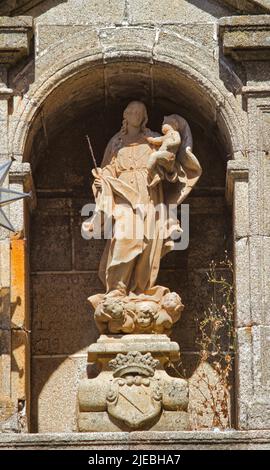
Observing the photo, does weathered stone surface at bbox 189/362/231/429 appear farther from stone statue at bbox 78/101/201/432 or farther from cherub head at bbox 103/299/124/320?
cherub head at bbox 103/299/124/320

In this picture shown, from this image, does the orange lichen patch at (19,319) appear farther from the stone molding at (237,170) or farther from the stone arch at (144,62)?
the stone molding at (237,170)

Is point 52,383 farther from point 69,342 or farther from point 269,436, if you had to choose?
point 269,436

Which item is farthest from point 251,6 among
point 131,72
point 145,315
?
point 145,315

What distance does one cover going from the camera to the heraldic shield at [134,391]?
1831 centimetres

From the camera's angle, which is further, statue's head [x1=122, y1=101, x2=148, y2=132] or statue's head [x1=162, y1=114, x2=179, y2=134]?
statue's head [x1=122, y1=101, x2=148, y2=132]

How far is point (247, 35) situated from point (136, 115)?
1.02 m

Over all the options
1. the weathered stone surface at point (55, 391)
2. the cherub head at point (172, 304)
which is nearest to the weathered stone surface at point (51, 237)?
the weathered stone surface at point (55, 391)

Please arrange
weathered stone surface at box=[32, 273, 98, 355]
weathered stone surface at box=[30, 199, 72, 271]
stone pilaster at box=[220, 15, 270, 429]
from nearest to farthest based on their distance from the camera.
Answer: stone pilaster at box=[220, 15, 270, 429], weathered stone surface at box=[32, 273, 98, 355], weathered stone surface at box=[30, 199, 72, 271]

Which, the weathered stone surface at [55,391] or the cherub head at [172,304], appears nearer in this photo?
the cherub head at [172,304]

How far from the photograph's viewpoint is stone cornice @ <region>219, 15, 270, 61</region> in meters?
19.0

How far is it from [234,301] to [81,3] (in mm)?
2439

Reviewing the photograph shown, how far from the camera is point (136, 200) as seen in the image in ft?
62.5

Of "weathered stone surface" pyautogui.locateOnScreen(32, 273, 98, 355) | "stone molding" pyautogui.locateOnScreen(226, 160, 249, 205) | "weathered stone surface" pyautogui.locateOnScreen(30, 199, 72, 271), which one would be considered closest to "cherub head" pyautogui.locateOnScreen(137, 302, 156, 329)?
"weathered stone surface" pyautogui.locateOnScreen(32, 273, 98, 355)

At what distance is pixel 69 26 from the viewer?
63.2ft
